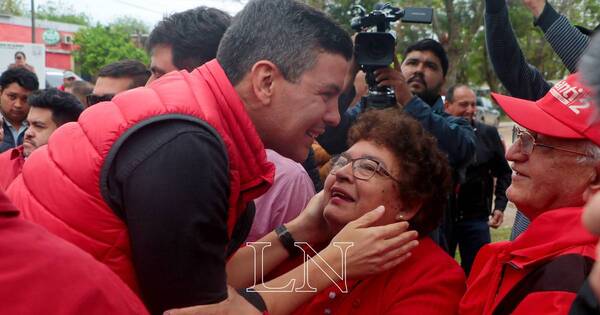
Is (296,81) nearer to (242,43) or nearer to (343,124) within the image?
(242,43)

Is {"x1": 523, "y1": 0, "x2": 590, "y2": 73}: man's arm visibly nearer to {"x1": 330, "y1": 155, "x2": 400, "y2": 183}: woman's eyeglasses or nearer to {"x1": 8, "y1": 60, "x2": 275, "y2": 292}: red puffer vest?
{"x1": 330, "y1": 155, "x2": 400, "y2": 183}: woman's eyeglasses

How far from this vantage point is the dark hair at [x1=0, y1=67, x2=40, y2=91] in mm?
6129

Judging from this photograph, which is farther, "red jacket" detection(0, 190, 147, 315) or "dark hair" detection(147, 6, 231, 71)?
"dark hair" detection(147, 6, 231, 71)

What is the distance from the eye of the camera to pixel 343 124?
11.2 feet

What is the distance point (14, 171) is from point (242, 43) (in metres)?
2.15

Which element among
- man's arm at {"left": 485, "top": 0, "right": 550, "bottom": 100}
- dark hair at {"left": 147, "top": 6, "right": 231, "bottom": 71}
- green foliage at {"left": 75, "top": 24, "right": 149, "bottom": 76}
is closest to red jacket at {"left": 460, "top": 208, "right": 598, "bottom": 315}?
man's arm at {"left": 485, "top": 0, "right": 550, "bottom": 100}

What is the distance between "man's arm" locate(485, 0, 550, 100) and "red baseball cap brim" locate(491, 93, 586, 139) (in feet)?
3.83

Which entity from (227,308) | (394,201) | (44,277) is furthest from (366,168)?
(44,277)

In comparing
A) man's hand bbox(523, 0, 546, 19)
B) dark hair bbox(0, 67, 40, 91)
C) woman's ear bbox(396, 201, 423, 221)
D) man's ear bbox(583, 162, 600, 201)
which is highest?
man's hand bbox(523, 0, 546, 19)

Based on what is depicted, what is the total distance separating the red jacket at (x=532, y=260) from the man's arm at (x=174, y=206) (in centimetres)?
88

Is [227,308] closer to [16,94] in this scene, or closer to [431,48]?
[431,48]

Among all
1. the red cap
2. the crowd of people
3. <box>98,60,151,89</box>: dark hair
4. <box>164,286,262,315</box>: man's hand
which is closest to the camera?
the crowd of people

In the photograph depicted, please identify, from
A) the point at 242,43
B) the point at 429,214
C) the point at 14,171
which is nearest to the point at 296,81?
the point at 242,43

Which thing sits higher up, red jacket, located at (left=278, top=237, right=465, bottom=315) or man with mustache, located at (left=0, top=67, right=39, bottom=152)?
red jacket, located at (left=278, top=237, right=465, bottom=315)
